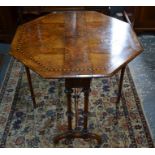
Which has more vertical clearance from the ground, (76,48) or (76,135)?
(76,48)

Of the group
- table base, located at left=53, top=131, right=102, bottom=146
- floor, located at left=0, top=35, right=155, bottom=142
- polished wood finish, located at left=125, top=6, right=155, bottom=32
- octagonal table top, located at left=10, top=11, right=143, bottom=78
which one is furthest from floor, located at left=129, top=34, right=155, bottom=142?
octagonal table top, located at left=10, top=11, right=143, bottom=78

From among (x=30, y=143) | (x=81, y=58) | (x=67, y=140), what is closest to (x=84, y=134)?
(x=67, y=140)

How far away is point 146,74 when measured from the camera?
8.16 ft

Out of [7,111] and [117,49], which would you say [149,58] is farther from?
[7,111]

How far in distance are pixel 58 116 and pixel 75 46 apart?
0.72 meters

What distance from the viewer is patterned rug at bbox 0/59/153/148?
183 centimetres

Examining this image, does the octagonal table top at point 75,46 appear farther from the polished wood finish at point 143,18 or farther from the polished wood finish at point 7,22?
the polished wood finish at point 143,18

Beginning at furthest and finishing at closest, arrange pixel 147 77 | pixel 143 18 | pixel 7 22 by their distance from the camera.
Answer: pixel 143 18
pixel 7 22
pixel 147 77

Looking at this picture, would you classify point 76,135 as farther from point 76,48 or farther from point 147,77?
point 147,77

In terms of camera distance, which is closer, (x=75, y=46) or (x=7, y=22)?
(x=75, y=46)

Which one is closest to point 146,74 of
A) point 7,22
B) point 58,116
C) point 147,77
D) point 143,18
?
point 147,77

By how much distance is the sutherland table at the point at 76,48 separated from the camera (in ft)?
4.42

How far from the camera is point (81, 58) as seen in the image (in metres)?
1.43

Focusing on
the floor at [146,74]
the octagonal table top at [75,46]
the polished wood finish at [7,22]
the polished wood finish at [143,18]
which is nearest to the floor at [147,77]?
the floor at [146,74]
